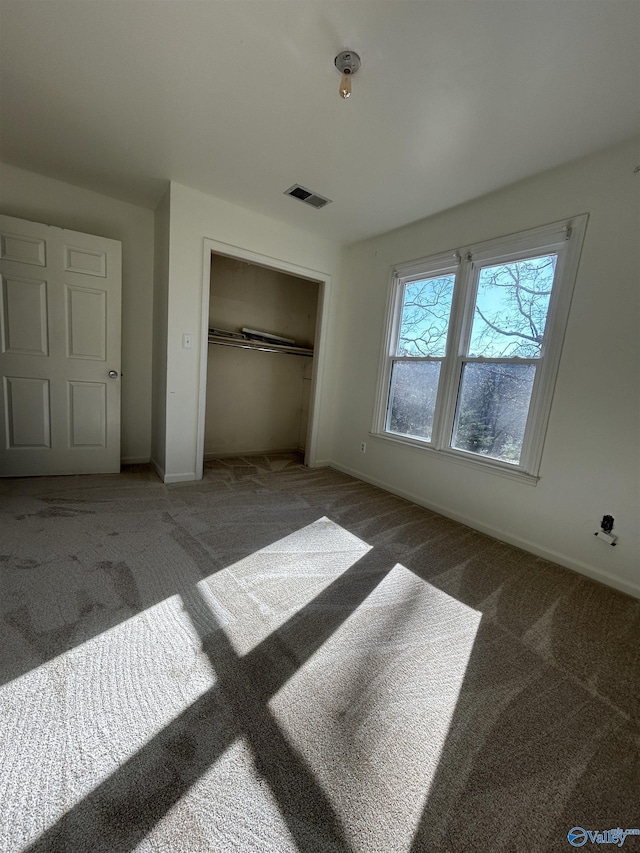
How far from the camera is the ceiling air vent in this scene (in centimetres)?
276

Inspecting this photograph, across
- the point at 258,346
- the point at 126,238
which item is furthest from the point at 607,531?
the point at 126,238

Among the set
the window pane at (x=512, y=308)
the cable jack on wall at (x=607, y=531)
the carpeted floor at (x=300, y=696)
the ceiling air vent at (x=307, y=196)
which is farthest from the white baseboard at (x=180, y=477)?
the cable jack on wall at (x=607, y=531)

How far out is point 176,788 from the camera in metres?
0.90

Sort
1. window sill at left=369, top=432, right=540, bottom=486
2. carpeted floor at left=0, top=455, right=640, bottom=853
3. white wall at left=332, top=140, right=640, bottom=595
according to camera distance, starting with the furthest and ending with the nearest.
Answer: window sill at left=369, top=432, right=540, bottom=486 < white wall at left=332, top=140, right=640, bottom=595 < carpeted floor at left=0, top=455, right=640, bottom=853

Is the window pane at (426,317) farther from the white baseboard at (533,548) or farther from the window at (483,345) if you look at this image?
the white baseboard at (533,548)

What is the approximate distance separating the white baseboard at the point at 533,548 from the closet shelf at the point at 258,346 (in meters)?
2.04

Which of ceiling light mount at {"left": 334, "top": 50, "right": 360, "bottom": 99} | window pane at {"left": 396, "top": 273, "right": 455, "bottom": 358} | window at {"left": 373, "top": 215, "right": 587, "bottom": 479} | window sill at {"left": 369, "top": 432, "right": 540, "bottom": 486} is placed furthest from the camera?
window pane at {"left": 396, "top": 273, "right": 455, "bottom": 358}

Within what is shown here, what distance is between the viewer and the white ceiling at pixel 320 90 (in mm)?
1444

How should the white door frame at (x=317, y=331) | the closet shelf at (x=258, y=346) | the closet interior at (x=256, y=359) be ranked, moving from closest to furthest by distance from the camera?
the white door frame at (x=317, y=331) < the closet shelf at (x=258, y=346) < the closet interior at (x=256, y=359)

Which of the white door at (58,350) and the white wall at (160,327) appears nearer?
the white door at (58,350)

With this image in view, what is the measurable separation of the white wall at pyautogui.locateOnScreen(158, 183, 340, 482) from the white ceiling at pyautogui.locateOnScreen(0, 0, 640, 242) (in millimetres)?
302
